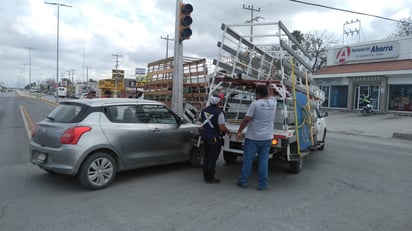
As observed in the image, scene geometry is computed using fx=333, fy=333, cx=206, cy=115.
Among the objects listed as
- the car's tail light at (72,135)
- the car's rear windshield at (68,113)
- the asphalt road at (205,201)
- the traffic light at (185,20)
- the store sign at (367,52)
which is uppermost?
the store sign at (367,52)

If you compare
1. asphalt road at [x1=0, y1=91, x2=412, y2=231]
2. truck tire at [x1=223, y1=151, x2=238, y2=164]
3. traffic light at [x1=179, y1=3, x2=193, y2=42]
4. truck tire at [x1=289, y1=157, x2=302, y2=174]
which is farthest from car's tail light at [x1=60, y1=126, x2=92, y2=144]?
traffic light at [x1=179, y1=3, x2=193, y2=42]

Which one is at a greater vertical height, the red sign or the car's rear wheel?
the red sign

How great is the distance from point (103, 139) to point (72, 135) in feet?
1.57

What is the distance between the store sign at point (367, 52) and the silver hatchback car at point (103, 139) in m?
23.4

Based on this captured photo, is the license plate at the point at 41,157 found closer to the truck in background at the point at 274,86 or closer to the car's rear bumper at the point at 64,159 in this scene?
the car's rear bumper at the point at 64,159

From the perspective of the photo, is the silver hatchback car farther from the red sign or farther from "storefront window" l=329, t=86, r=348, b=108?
the red sign

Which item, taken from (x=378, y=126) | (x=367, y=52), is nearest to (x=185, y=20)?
(x=378, y=126)

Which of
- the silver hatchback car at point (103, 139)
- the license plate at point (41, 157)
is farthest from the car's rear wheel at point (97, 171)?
the license plate at point (41, 157)

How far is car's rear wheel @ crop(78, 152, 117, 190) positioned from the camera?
17.3 ft

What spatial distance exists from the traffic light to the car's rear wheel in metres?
4.77

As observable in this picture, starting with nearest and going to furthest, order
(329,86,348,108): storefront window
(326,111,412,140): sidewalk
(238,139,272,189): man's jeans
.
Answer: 1. (238,139,272,189): man's jeans
2. (326,111,412,140): sidewalk
3. (329,86,348,108): storefront window

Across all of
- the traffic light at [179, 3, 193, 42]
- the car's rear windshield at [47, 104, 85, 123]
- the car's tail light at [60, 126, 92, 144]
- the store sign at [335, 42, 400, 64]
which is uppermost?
the store sign at [335, 42, 400, 64]

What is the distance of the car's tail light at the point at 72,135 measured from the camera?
5168 millimetres

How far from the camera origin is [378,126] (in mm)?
18609
